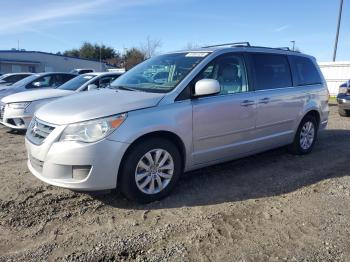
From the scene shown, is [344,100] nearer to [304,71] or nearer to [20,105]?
[304,71]

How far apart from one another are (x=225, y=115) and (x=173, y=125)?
0.90m

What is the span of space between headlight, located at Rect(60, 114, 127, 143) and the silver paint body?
53 mm

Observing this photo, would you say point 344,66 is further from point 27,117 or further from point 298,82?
point 27,117

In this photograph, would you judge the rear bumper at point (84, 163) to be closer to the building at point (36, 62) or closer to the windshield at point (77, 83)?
the windshield at point (77, 83)

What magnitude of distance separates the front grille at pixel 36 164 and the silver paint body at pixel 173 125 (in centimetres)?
5

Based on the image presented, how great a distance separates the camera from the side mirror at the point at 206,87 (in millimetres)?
4457

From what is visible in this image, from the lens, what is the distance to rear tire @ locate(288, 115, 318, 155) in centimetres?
648

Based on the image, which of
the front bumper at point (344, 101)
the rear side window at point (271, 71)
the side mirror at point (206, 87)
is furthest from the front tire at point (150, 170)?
the front bumper at point (344, 101)

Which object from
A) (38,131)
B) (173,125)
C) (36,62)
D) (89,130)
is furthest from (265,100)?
(36,62)

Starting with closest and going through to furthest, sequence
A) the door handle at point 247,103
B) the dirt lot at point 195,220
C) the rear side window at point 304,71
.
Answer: the dirt lot at point 195,220 < the door handle at point 247,103 < the rear side window at point 304,71

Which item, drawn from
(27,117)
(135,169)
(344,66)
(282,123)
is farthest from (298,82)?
(344,66)

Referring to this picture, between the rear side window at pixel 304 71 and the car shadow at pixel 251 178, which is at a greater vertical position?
the rear side window at pixel 304 71

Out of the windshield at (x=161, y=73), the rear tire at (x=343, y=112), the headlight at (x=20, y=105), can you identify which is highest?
the windshield at (x=161, y=73)

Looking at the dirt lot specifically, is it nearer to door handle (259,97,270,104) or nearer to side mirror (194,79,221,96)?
door handle (259,97,270,104)
